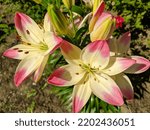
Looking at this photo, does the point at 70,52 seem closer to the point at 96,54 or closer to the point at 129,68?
the point at 96,54

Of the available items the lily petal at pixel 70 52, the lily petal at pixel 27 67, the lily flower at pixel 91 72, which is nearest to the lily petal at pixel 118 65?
the lily flower at pixel 91 72

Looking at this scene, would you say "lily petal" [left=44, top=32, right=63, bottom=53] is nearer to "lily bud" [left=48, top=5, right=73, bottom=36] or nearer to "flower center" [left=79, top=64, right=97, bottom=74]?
"lily bud" [left=48, top=5, right=73, bottom=36]

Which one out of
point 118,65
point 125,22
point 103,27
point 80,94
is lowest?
point 125,22

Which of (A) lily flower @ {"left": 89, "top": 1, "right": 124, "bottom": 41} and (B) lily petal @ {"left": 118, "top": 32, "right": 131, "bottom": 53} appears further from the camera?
(B) lily petal @ {"left": 118, "top": 32, "right": 131, "bottom": 53}

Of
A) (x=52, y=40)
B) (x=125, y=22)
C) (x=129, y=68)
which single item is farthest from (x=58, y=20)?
(x=125, y=22)

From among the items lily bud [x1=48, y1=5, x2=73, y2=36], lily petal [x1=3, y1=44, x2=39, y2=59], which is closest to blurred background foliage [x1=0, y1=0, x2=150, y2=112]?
lily petal [x1=3, y1=44, x2=39, y2=59]

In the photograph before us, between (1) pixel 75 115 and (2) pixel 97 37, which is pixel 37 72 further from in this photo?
(1) pixel 75 115

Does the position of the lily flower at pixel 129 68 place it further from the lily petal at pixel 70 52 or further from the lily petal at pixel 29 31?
the lily petal at pixel 29 31
